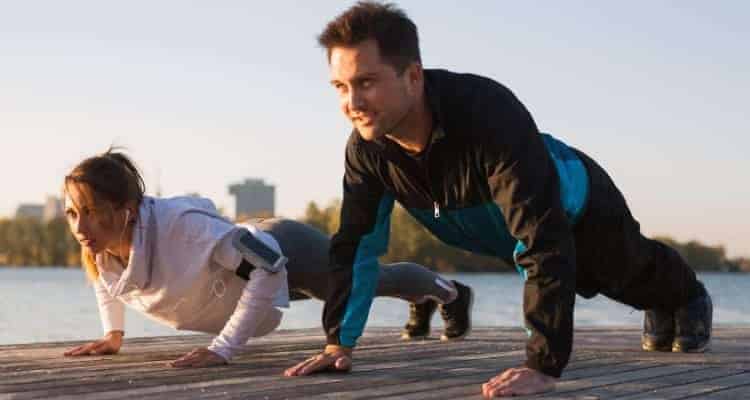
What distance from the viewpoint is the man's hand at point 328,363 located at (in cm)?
362

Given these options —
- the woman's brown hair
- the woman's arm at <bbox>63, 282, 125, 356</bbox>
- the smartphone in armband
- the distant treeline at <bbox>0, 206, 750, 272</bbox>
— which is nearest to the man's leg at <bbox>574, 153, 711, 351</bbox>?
the smartphone in armband

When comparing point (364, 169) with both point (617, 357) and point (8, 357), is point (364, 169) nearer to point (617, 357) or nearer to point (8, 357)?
point (617, 357)

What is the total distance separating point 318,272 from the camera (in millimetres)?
4754

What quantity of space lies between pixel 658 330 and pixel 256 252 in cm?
189

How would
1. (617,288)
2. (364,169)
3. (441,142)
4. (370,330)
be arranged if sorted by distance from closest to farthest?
(441,142)
(364,169)
(617,288)
(370,330)

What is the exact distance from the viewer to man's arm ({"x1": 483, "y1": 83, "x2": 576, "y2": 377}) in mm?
3199

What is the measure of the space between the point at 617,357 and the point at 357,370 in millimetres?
1174

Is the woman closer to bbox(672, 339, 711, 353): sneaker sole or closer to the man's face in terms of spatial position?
the man's face

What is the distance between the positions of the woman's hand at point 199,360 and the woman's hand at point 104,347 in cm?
65

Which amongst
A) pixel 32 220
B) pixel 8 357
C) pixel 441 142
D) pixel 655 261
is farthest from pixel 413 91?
pixel 32 220

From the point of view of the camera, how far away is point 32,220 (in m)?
67.4

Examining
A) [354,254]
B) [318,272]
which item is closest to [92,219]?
[354,254]

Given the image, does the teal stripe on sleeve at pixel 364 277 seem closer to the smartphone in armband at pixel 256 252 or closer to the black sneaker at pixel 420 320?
the smartphone in armband at pixel 256 252

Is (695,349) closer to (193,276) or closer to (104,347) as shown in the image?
(193,276)
